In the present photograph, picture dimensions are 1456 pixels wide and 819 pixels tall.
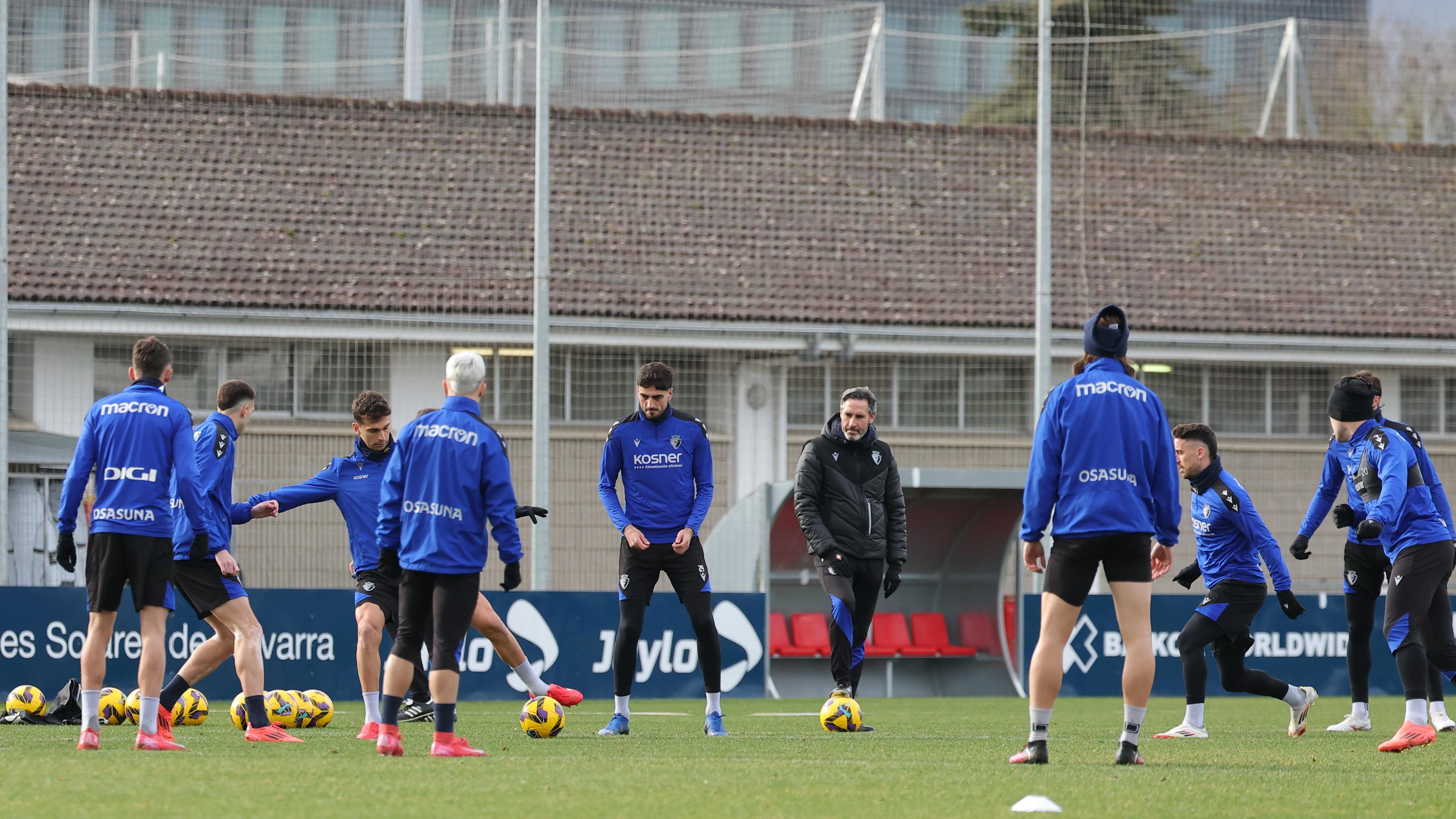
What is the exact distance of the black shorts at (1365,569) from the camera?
10.7 metres

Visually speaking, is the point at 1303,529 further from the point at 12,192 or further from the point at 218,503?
the point at 12,192

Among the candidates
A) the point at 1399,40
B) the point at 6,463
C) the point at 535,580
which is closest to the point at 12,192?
the point at 6,463

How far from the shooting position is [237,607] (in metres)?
9.49

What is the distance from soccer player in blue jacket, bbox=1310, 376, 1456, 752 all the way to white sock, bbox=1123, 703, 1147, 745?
2.41 metres

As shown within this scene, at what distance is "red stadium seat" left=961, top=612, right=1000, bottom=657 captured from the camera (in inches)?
708

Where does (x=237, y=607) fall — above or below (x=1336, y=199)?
below

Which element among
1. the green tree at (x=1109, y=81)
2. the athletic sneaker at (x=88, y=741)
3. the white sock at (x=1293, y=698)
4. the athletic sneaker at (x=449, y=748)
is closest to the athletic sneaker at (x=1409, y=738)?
the white sock at (x=1293, y=698)

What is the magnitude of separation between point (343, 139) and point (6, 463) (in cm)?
1043

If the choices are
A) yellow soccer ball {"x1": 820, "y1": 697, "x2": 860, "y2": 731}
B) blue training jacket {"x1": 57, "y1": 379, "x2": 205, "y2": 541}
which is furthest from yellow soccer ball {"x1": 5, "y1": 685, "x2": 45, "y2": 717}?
yellow soccer ball {"x1": 820, "y1": 697, "x2": 860, "y2": 731}

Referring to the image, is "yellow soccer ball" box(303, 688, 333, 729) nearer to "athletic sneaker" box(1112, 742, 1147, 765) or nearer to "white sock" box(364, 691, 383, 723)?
"white sock" box(364, 691, 383, 723)

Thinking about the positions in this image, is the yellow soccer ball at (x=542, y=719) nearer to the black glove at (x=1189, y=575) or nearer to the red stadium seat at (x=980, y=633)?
the black glove at (x=1189, y=575)

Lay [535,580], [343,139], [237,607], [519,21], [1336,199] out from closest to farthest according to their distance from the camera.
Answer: [237,607] → [535,580] → [343,139] → [1336,199] → [519,21]

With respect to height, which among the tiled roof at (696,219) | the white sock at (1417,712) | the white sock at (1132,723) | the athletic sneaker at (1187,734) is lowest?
the athletic sneaker at (1187,734)

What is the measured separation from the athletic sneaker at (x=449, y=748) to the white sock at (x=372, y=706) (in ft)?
5.14
